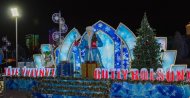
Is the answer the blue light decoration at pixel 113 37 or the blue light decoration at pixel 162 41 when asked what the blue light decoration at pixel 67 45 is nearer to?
the blue light decoration at pixel 113 37

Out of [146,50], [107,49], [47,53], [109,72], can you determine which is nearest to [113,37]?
[107,49]

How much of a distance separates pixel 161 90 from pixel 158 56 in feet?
15.8

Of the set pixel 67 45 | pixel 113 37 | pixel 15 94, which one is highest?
pixel 113 37

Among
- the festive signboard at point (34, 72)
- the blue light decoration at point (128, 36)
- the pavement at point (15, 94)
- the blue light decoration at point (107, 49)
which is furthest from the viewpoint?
the blue light decoration at point (107, 49)

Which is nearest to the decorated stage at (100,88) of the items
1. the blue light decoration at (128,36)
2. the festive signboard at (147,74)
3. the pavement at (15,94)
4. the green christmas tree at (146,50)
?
the festive signboard at (147,74)

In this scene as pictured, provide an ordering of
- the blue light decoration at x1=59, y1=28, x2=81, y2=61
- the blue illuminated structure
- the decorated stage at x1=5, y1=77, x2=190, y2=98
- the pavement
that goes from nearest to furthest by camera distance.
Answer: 1. the decorated stage at x1=5, y1=77, x2=190, y2=98
2. the pavement
3. the blue illuminated structure
4. the blue light decoration at x1=59, y1=28, x2=81, y2=61

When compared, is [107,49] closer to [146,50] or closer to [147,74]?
[146,50]

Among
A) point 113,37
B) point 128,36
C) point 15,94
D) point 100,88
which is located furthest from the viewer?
point 113,37

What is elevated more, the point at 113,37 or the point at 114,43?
the point at 113,37

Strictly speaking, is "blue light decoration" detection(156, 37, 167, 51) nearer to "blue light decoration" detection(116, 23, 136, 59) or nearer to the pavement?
"blue light decoration" detection(116, 23, 136, 59)

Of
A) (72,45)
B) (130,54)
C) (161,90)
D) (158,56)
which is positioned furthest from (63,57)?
(161,90)

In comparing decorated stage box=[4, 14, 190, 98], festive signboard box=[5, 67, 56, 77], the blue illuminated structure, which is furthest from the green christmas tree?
festive signboard box=[5, 67, 56, 77]

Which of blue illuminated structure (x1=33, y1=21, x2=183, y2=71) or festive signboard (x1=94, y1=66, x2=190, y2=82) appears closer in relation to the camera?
festive signboard (x1=94, y1=66, x2=190, y2=82)

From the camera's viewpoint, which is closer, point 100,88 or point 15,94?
point 100,88
